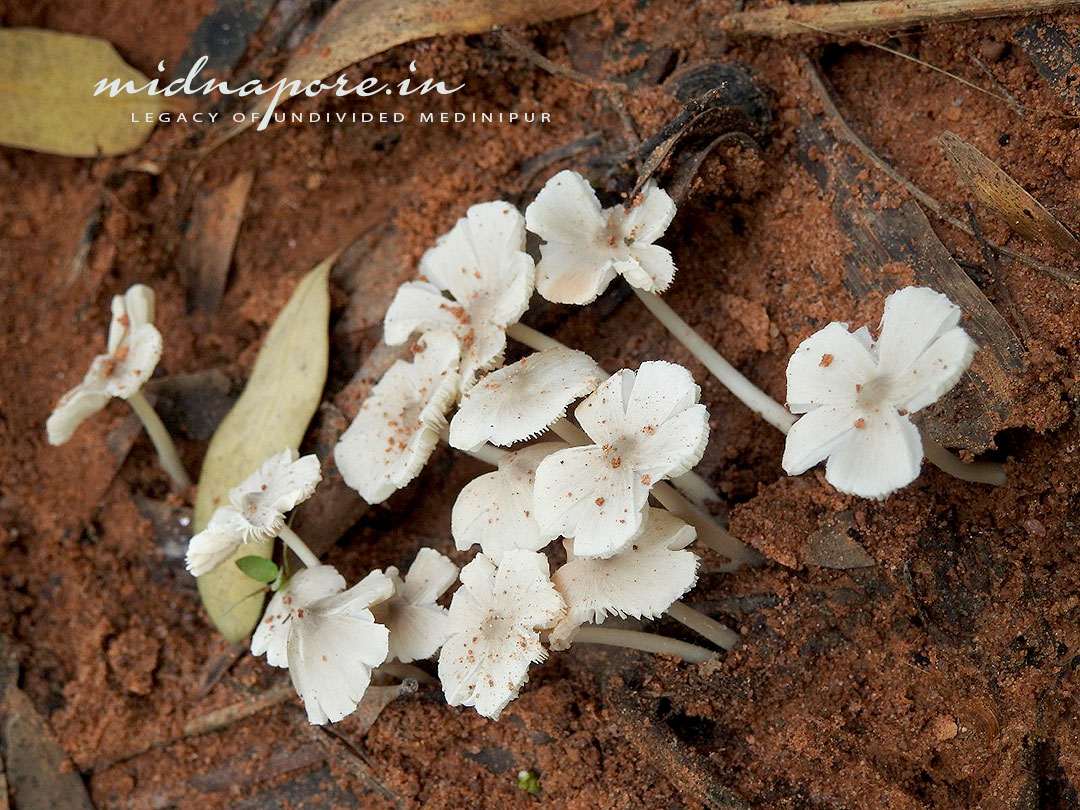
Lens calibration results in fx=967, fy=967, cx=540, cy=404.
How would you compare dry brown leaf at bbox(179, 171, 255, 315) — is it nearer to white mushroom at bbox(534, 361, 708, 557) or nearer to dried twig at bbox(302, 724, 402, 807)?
dried twig at bbox(302, 724, 402, 807)

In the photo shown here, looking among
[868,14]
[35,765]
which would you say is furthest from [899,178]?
[35,765]

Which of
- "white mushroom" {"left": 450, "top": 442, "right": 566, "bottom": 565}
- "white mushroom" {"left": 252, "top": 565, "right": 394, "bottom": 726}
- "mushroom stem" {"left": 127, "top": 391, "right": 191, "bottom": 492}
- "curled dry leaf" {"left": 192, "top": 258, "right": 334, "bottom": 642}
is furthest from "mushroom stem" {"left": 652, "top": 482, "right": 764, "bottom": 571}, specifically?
"mushroom stem" {"left": 127, "top": 391, "right": 191, "bottom": 492}

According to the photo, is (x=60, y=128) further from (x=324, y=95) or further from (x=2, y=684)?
(x=2, y=684)

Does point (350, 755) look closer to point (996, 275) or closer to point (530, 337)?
point (530, 337)

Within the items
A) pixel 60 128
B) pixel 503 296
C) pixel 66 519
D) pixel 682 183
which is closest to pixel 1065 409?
pixel 682 183

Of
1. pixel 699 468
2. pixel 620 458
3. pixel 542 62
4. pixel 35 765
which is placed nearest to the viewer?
pixel 620 458

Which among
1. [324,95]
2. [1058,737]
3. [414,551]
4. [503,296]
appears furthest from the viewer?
[324,95]
